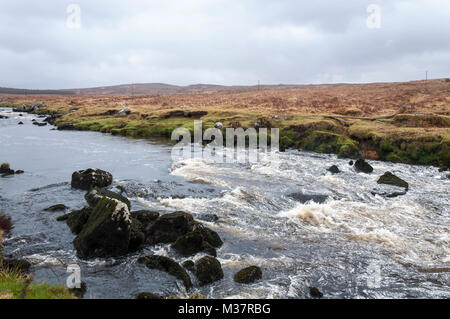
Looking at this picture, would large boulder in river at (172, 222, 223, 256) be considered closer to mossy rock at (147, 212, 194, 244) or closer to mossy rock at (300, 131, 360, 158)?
mossy rock at (147, 212, 194, 244)

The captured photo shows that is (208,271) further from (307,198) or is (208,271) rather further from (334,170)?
(334,170)

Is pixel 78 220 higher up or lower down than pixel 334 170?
lower down

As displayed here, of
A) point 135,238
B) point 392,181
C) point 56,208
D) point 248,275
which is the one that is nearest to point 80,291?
point 135,238

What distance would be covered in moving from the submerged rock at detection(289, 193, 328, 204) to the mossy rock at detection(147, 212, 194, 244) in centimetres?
801

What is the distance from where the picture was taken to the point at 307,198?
62.7ft

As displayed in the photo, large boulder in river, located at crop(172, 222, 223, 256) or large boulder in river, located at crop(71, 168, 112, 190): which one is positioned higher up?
large boulder in river, located at crop(71, 168, 112, 190)

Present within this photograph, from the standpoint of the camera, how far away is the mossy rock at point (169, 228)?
13133 mm

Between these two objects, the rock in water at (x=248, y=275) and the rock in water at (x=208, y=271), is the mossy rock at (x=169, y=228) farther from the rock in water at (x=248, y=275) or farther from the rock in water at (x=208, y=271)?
the rock in water at (x=248, y=275)

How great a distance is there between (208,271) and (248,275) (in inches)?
49.7

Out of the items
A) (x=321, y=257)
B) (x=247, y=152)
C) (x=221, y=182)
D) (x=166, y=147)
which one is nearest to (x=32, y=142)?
(x=166, y=147)

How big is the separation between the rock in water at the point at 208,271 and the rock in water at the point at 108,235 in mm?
3169

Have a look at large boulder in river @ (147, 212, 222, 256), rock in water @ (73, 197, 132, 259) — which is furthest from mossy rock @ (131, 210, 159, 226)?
rock in water @ (73, 197, 132, 259)

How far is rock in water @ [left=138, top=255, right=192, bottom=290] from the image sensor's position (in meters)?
10.3

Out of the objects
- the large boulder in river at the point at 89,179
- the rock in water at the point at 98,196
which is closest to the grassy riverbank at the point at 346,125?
the large boulder in river at the point at 89,179
